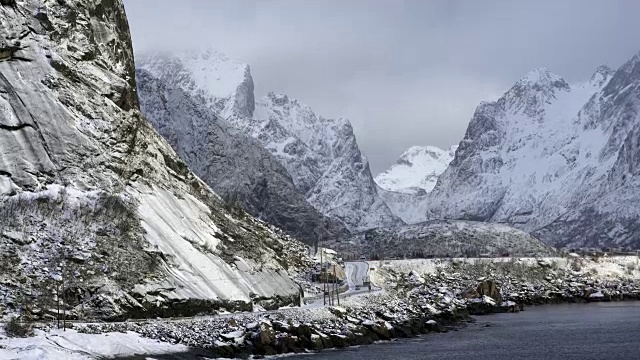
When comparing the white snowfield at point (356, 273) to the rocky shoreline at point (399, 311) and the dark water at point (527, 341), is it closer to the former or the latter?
the rocky shoreline at point (399, 311)

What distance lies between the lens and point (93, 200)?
→ 86.4 metres

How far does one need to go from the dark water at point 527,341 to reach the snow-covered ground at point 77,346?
1441cm

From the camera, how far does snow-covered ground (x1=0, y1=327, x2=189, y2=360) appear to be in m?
57.6

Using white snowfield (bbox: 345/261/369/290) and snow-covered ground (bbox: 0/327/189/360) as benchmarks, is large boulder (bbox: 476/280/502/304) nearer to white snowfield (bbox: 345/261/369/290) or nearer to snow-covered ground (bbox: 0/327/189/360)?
white snowfield (bbox: 345/261/369/290)

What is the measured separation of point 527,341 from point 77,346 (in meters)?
55.9

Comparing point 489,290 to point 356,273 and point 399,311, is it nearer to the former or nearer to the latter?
point 356,273

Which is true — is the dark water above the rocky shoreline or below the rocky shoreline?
below

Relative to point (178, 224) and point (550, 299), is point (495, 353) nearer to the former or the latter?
point (178, 224)

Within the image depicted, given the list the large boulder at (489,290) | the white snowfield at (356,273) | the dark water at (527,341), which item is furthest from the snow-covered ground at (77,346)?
the large boulder at (489,290)

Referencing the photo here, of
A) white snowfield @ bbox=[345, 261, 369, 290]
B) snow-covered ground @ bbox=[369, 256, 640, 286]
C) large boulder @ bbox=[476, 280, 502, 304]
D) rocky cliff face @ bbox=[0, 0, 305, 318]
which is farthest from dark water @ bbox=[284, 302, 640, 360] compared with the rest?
snow-covered ground @ bbox=[369, 256, 640, 286]

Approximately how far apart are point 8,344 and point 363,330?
1823 inches

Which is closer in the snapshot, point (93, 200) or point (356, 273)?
point (93, 200)

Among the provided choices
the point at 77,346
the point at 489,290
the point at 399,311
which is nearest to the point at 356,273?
the point at 489,290

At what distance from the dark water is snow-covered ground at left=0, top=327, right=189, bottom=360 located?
14.4 metres
